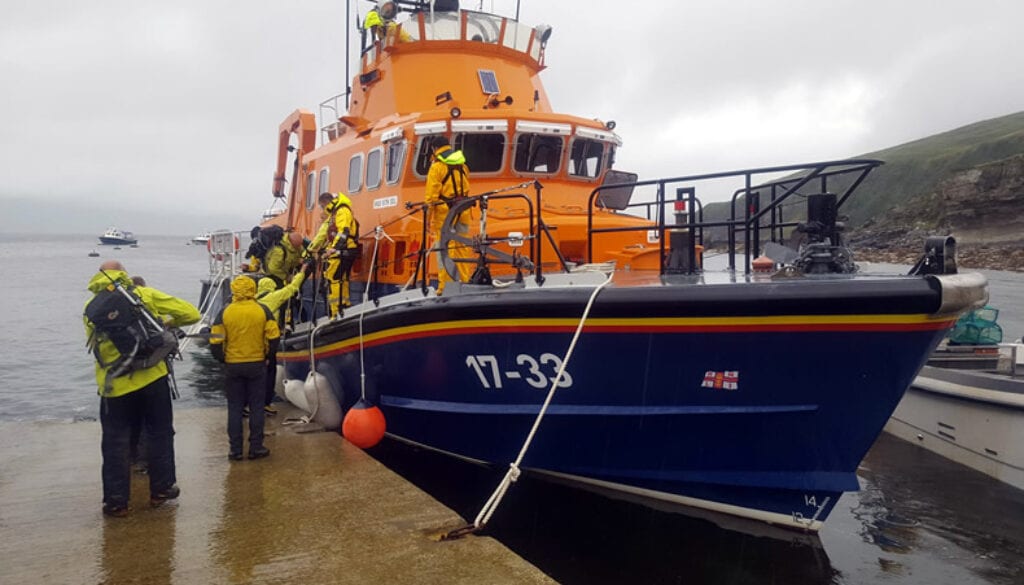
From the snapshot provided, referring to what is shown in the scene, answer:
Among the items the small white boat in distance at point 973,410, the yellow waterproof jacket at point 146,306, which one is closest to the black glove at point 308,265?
the yellow waterproof jacket at point 146,306

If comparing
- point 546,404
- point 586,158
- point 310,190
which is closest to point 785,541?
point 546,404

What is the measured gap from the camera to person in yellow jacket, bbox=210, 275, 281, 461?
4.78m

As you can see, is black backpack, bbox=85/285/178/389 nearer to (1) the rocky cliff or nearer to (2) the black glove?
(2) the black glove

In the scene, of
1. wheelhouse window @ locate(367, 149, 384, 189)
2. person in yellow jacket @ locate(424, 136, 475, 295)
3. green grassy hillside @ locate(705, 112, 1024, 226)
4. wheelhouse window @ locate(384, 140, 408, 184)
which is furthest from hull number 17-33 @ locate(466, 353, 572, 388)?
green grassy hillside @ locate(705, 112, 1024, 226)

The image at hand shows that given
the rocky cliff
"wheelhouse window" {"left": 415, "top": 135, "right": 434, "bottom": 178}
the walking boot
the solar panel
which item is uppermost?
the rocky cliff

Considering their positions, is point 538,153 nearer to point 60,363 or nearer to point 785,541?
point 785,541

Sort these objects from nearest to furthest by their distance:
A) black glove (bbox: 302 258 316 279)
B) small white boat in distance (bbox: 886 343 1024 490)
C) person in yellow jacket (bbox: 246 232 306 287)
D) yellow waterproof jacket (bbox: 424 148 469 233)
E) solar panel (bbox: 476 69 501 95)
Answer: yellow waterproof jacket (bbox: 424 148 469 233) < black glove (bbox: 302 258 316 279) < small white boat in distance (bbox: 886 343 1024 490) < person in yellow jacket (bbox: 246 232 306 287) < solar panel (bbox: 476 69 501 95)

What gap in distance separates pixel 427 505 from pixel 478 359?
3.26 ft

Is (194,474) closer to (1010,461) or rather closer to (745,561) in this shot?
(745,561)

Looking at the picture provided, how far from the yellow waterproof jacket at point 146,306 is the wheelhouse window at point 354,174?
304cm

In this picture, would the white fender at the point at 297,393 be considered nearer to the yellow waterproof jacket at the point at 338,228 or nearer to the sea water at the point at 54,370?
the yellow waterproof jacket at the point at 338,228

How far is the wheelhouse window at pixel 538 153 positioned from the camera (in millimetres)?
6191

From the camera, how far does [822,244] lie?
161 inches

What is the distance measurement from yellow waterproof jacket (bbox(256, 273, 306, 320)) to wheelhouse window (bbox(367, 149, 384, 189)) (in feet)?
3.48
